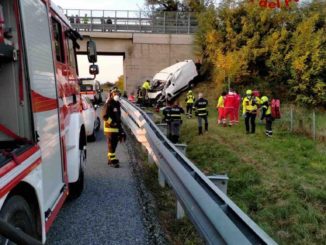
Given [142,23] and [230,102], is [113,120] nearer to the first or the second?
[230,102]

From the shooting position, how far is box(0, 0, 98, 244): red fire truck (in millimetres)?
3044

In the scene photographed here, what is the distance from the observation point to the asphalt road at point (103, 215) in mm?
4719

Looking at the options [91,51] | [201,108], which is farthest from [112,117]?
[201,108]

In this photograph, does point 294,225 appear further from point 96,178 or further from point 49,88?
point 49,88

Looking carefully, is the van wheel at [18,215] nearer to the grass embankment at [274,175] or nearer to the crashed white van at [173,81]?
the grass embankment at [274,175]

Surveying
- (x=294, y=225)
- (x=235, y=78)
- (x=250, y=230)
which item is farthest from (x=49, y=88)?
(x=235, y=78)

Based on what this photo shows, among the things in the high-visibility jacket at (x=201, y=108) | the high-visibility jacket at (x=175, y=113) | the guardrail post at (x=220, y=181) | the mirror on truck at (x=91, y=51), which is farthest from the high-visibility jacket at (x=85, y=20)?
the guardrail post at (x=220, y=181)

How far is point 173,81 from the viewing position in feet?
85.7

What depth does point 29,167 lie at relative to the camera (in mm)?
3229

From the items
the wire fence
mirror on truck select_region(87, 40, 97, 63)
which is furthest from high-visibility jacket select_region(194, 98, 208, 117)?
mirror on truck select_region(87, 40, 97, 63)

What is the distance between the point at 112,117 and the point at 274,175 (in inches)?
148

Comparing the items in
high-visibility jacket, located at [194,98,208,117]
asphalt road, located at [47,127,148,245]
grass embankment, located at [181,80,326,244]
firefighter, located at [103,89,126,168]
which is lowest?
grass embankment, located at [181,80,326,244]

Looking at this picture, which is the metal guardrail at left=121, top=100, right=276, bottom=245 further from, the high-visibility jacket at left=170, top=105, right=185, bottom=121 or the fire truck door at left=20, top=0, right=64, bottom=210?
the high-visibility jacket at left=170, top=105, right=185, bottom=121

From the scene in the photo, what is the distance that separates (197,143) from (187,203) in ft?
31.8
